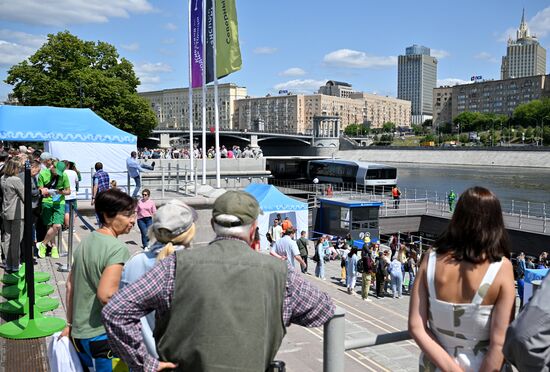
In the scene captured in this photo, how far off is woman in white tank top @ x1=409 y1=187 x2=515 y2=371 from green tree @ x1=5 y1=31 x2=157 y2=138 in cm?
4053

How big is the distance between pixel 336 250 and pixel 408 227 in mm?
12759

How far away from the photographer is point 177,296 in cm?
221

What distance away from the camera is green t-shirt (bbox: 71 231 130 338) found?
3248 mm

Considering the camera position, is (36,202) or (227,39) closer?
(36,202)

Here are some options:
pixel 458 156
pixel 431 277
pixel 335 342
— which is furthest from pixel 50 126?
pixel 458 156

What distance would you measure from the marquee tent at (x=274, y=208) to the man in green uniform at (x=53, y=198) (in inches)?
453

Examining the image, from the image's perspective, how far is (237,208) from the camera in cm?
238

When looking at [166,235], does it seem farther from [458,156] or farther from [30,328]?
[458,156]

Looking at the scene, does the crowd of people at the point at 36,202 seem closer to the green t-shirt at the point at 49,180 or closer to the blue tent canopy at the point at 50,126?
the green t-shirt at the point at 49,180

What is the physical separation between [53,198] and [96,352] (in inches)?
251

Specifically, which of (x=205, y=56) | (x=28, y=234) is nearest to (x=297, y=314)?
(x=28, y=234)

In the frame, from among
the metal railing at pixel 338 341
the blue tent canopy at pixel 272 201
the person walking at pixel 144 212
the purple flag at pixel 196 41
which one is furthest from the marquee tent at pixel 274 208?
the metal railing at pixel 338 341

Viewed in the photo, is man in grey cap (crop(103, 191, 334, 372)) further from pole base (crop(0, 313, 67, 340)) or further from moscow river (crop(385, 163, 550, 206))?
moscow river (crop(385, 163, 550, 206))

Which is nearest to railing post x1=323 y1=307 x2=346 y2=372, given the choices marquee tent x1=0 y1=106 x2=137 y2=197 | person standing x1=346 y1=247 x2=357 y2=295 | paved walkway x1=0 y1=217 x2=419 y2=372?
paved walkway x1=0 y1=217 x2=419 y2=372
